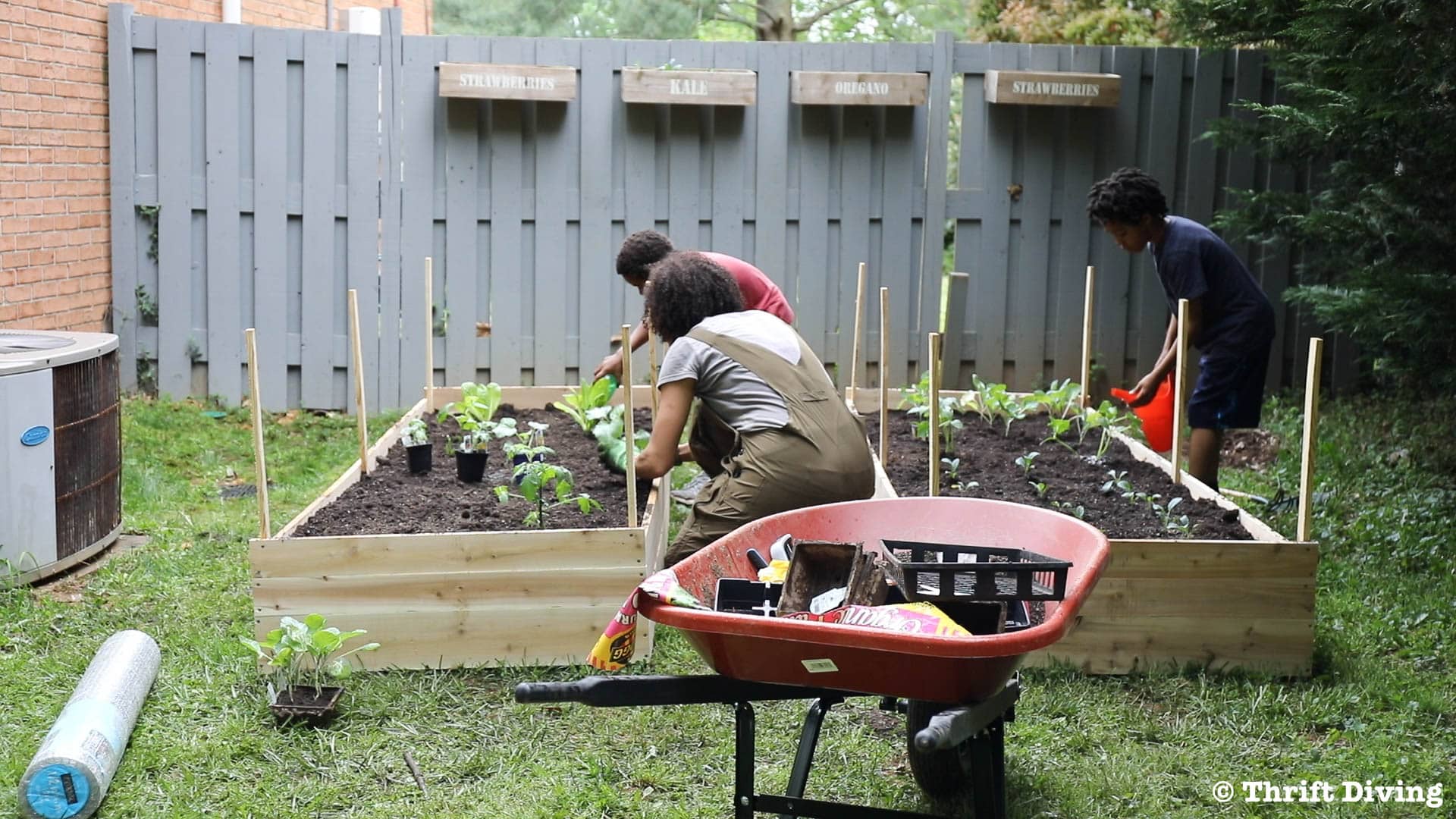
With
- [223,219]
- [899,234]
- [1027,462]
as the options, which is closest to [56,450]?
[223,219]

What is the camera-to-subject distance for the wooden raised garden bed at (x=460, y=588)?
394 cm

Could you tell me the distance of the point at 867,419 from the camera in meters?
6.64

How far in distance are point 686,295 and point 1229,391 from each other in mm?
2253

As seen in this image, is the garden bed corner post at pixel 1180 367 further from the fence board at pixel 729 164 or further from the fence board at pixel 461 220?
the fence board at pixel 461 220

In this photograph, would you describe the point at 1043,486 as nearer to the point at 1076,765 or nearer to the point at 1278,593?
the point at 1278,593

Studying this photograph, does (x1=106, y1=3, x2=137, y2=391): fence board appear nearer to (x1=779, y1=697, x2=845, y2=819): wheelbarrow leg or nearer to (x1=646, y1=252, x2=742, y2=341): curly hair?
(x1=646, y1=252, x2=742, y2=341): curly hair

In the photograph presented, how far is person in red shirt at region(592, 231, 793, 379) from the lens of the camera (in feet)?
17.9

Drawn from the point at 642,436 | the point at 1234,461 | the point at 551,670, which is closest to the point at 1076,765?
the point at 551,670

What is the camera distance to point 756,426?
165 inches

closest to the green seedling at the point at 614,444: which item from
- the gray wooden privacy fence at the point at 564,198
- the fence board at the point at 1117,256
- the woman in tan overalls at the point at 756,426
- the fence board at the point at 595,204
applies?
the woman in tan overalls at the point at 756,426

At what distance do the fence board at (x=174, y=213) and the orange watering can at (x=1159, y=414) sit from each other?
5.02 m

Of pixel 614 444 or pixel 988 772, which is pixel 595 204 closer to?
pixel 614 444

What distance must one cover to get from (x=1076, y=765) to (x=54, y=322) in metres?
5.69

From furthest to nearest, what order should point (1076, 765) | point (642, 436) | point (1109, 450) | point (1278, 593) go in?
1. point (1109, 450)
2. point (642, 436)
3. point (1278, 593)
4. point (1076, 765)
